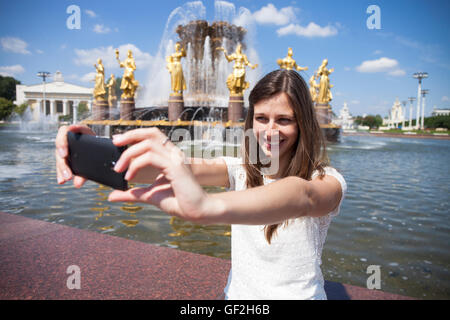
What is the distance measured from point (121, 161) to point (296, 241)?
0.94 m

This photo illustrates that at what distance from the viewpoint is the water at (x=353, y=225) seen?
4.23 m

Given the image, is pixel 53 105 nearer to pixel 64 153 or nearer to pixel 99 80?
pixel 99 80

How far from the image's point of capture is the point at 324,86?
24.6 metres

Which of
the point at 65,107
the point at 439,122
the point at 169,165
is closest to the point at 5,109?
the point at 65,107

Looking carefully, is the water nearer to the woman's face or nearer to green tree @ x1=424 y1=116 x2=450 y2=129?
the woman's face

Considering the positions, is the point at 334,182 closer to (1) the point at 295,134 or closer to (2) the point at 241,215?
(1) the point at 295,134

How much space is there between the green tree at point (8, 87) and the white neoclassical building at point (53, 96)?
286 cm

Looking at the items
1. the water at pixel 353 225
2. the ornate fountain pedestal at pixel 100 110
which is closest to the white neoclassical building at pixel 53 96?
the ornate fountain pedestal at pixel 100 110

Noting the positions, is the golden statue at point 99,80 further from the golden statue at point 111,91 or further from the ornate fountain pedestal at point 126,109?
the ornate fountain pedestal at point 126,109

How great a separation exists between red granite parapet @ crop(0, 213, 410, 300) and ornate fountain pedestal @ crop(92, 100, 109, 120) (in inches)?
824
